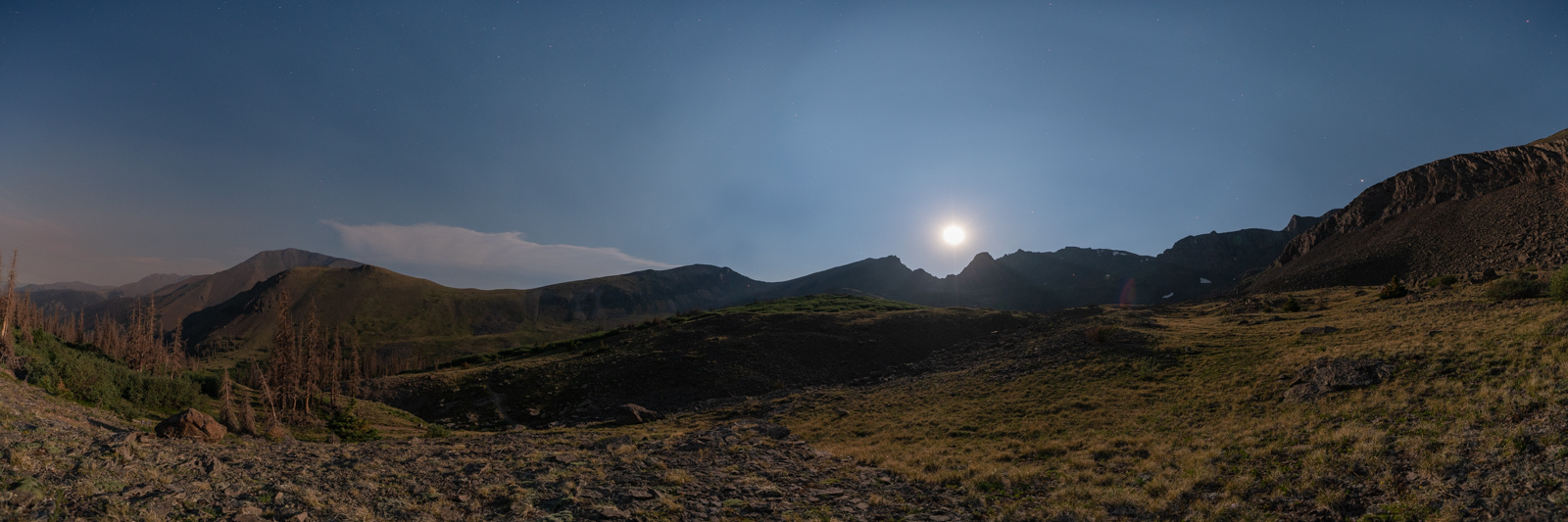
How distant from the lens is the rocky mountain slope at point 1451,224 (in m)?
58.1

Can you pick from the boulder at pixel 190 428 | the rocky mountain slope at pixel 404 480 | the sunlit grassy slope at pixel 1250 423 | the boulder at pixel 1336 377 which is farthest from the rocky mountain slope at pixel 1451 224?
the boulder at pixel 190 428

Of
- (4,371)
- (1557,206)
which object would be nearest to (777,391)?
(4,371)

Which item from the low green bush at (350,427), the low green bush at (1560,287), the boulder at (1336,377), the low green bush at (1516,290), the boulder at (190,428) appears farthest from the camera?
the low green bush at (1516,290)

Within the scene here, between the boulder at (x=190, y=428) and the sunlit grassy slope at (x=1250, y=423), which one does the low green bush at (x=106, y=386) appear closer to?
the boulder at (x=190, y=428)

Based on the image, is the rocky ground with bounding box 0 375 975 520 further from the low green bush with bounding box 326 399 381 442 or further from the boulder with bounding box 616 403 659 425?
the boulder with bounding box 616 403 659 425

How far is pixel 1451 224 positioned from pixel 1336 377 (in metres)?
92.9

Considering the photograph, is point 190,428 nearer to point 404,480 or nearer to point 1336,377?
point 404,480

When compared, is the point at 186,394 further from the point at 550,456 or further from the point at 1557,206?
the point at 1557,206

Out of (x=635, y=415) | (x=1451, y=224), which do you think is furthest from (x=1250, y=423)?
(x=1451, y=224)

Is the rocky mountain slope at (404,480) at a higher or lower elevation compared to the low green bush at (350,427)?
higher

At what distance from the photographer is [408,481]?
41.3ft

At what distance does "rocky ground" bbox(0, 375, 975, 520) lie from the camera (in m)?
8.48

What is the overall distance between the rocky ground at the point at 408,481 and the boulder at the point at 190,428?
1.23 metres

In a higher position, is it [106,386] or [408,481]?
[106,386]
